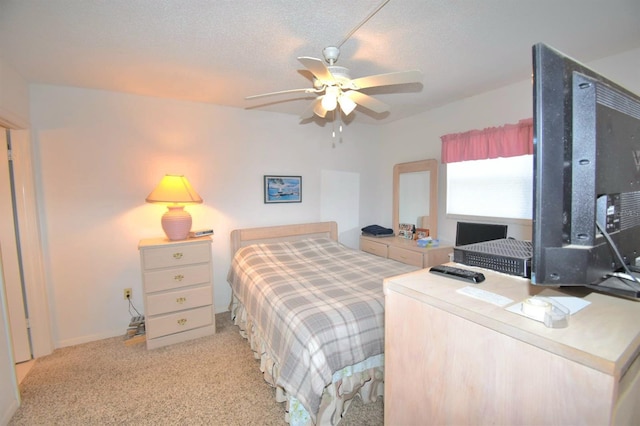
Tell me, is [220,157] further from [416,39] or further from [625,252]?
[625,252]

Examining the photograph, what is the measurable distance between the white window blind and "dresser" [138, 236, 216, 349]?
9.19 ft

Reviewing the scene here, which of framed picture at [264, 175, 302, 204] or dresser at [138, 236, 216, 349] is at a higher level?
framed picture at [264, 175, 302, 204]

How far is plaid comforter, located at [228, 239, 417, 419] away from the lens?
152cm

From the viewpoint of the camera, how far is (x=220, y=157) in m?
3.20

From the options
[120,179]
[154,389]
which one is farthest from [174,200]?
[154,389]

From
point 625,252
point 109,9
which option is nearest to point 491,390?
point 625,252

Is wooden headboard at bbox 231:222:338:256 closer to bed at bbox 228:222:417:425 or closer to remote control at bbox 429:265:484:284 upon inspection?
bed at bbox 228:222:417:425

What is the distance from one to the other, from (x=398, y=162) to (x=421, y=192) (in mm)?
618

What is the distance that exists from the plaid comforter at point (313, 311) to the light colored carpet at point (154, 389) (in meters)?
0.39

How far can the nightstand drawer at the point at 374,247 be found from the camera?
3.69 meters

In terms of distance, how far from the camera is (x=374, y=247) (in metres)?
3.86

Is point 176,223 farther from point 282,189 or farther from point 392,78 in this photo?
point 392,78

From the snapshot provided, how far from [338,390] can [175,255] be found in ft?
6.09

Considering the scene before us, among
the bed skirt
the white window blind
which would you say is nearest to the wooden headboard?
the bed skirt
